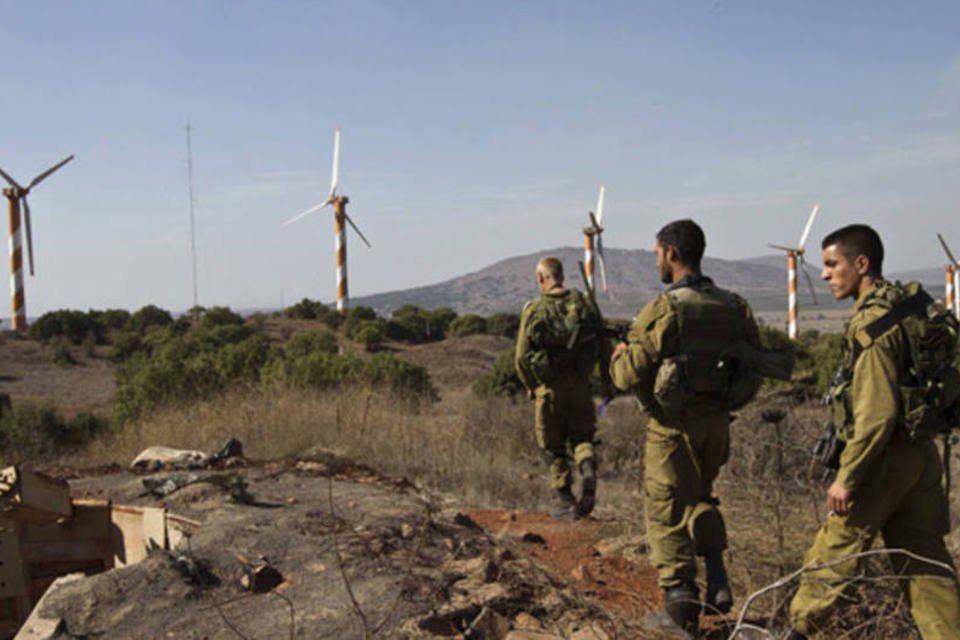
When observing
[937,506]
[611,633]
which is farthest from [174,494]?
[937,506]

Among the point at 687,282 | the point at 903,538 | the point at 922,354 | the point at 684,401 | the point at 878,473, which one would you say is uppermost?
the point at 687,282

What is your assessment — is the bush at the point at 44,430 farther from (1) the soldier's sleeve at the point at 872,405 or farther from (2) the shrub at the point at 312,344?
(1) the soldier's sleeve at the point at 872,405

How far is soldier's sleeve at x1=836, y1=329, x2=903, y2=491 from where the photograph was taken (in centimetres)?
326

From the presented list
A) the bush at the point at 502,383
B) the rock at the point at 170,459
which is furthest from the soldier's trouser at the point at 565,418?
the bush at the point at 502,383

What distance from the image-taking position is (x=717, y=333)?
163 inches

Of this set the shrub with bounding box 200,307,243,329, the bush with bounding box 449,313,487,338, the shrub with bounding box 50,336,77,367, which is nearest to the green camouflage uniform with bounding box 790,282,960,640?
the shrub with bounding box 50,336,77,367

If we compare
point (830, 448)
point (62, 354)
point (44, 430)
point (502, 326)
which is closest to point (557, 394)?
point (830, 448)

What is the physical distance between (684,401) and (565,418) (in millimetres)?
2831

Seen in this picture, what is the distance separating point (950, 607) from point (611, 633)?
4.30 ft

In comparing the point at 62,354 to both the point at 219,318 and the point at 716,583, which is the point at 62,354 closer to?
the point at 219,318

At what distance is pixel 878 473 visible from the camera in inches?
134

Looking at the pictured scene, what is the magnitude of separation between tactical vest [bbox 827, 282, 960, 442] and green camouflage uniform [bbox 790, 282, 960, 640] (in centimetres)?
2

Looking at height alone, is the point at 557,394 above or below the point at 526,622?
above

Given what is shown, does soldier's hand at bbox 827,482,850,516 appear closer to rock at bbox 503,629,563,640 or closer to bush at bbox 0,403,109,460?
rock at bbox 503,629,563,640
